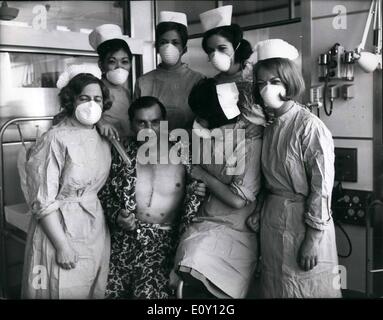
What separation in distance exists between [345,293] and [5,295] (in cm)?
116

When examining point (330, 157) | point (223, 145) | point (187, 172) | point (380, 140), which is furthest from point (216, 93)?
point (380, 140)

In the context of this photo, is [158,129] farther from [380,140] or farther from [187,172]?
[380,140]

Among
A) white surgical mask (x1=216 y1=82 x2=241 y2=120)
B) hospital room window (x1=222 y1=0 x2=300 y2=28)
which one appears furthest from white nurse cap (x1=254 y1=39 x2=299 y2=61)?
hospital room window (x1=222 y1=0 x2=300 y2=28)

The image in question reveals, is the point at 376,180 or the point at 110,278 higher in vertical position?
the point at 376,180

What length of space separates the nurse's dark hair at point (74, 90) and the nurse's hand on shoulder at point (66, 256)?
1.36 feet

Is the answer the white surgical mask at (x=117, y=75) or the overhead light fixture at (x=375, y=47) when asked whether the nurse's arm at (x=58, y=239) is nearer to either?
the white surgical mask at (x=117, y=75)

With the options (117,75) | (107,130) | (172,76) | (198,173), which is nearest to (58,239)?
(107,130)

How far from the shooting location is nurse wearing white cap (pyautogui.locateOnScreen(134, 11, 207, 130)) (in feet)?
4.66

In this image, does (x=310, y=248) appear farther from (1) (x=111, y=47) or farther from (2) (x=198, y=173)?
(1) (x=111, y=47)

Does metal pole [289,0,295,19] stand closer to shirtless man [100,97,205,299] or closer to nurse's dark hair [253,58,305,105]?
nurse's dark hair [253,58,305,105]

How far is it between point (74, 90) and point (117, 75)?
0.21 m

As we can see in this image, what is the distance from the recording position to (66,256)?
49.9 inches

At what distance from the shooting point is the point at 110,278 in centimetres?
135

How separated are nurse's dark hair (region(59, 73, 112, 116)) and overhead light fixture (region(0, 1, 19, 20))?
0.62 m
